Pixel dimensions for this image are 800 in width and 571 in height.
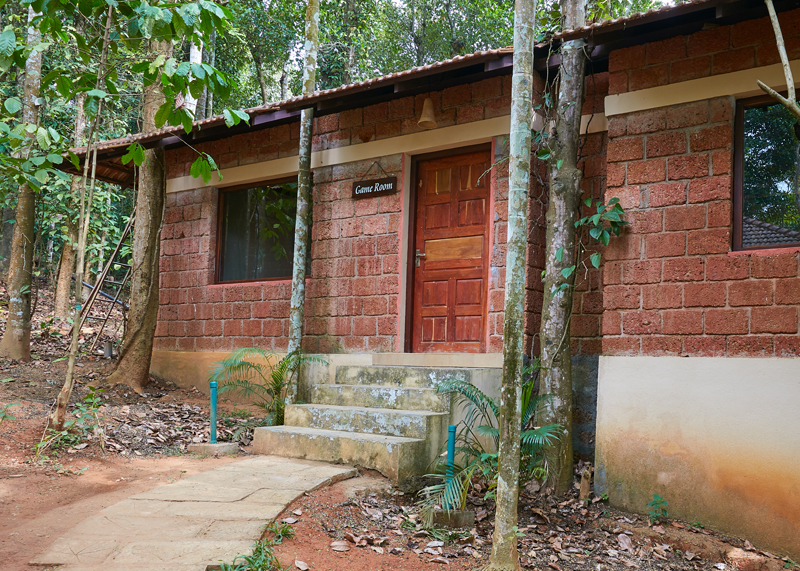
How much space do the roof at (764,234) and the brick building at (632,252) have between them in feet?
0.03

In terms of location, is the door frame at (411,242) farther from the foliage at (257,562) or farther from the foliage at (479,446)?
the foliage at (257,562)

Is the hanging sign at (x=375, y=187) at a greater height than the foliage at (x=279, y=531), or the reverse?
the hanging sign at (x=375, y=187)

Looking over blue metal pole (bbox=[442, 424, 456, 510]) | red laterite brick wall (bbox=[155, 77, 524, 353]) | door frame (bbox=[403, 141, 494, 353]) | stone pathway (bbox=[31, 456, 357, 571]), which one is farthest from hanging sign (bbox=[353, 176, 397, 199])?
blue metal pole (bbox=[442, 424, 456, 510])

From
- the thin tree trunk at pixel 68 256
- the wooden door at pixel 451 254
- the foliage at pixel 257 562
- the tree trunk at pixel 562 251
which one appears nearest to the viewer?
the foliage at pixel 257 562

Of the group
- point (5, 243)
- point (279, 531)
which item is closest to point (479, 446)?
point (279, 531)

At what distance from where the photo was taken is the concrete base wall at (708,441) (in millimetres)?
4500

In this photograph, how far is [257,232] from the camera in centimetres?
847

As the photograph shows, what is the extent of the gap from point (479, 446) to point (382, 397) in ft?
3.48

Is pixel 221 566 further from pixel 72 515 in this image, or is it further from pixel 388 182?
pixel 388 182

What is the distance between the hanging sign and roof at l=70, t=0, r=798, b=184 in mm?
839

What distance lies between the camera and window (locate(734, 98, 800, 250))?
4.89 meters

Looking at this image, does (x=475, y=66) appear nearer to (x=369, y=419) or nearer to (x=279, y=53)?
(x=369, y=419)

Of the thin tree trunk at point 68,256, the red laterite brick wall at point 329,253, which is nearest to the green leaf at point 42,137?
the red laterite brick wall at point 329,253

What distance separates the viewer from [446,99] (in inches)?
269
